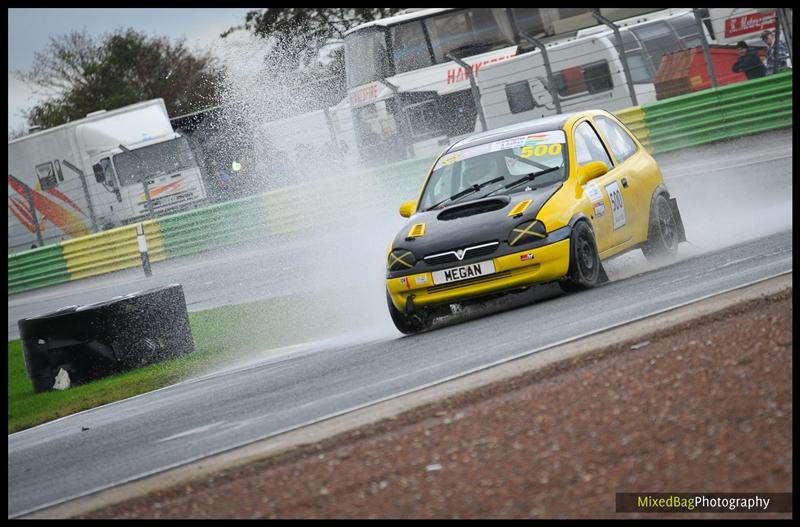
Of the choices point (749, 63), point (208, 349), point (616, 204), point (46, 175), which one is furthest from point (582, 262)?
point (46, 175)

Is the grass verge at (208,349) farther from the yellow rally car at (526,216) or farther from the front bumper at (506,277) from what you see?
the front bumper at (506,277)

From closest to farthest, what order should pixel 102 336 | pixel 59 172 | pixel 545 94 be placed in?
pixel 102 336 → pixel 545 94 → pixel 59 172

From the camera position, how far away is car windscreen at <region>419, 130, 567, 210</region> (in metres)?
11.0

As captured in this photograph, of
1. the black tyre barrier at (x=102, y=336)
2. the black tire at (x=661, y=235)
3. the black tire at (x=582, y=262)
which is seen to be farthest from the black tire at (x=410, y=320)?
the black tyre barrier at (x=102, y=336)

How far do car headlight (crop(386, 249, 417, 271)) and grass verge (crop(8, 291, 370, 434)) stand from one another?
254 centimetres

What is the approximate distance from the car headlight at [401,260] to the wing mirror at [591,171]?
1526 mm

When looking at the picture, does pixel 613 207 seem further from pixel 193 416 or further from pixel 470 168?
pixel 193 416

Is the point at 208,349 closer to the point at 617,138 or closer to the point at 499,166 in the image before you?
the point at 499,166

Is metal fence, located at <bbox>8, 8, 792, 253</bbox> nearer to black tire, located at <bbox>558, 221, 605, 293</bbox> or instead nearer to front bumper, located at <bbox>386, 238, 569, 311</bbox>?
black tire, located at <bbox>558, 221, 605, 293</bbox>

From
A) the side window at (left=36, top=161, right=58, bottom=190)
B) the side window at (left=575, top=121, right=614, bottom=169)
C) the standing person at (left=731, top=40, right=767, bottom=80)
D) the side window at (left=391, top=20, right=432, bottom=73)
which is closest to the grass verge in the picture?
the side window at (left=575, top=121, right=614, bottom=169)

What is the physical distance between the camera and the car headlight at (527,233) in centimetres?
1008

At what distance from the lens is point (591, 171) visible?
421 inches

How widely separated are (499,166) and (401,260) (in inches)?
54.9
